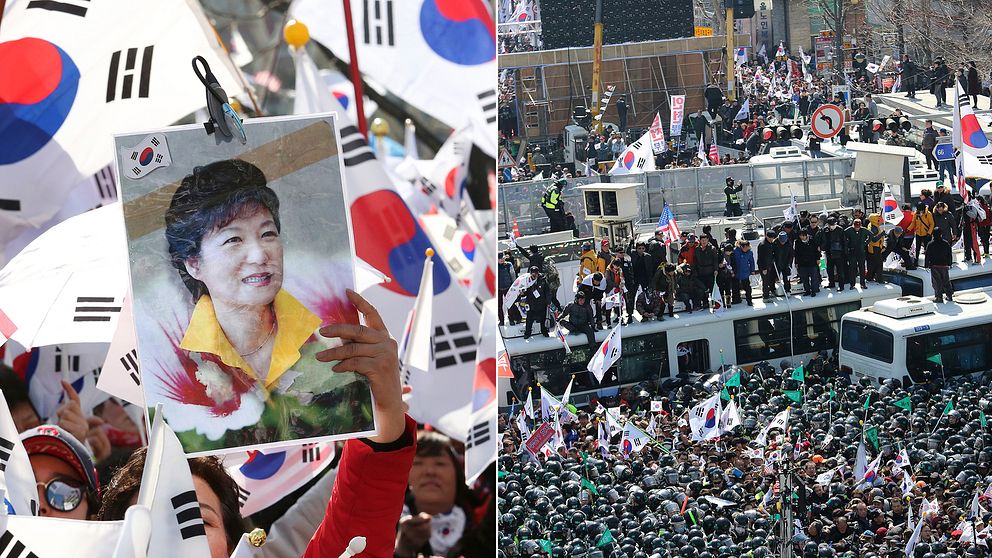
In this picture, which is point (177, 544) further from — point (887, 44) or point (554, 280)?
point (887, 44)

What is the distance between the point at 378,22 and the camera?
9.18 ft

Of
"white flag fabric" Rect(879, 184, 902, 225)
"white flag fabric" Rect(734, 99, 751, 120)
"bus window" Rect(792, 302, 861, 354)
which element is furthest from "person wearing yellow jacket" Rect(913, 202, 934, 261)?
"white flag fabric" Rect(734, 99, 751, 120)

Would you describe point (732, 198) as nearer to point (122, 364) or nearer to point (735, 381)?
point (735, 381)

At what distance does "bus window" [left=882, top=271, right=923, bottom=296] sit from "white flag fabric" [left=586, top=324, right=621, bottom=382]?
548cm

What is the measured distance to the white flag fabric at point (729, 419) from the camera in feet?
48.4

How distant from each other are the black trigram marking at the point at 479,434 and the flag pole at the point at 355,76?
2.11 ft

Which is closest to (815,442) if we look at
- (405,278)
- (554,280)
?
(554,280)

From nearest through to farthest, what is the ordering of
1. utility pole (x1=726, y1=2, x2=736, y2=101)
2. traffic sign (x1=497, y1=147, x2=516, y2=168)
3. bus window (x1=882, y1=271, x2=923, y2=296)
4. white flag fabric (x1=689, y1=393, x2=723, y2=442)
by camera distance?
white flag fabric (x1=689, y1=393, x2=723, y2=442) → bus window (x1=882, y1=271, x2=923, y2=296) → traffic sign (x1=497, y1=147, x2=516, y2=168) → utility pole (x1=726, y1=2, x2=736, y2=101)

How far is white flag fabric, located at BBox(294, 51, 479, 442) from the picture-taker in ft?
10.0

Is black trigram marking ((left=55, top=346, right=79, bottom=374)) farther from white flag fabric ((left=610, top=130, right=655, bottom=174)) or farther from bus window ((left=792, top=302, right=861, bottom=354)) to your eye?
white flag fabric ((left=610, top=130, right=655, bottom=174))

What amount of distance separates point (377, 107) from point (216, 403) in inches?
29.6

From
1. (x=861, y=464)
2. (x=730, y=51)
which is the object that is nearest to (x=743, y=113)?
(x=730, y=51)

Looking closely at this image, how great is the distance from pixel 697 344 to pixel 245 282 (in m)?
15.9

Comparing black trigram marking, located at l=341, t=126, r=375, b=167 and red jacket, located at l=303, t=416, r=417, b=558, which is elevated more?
black trigram marking, located at l=341, t=126, r=375, b=167
